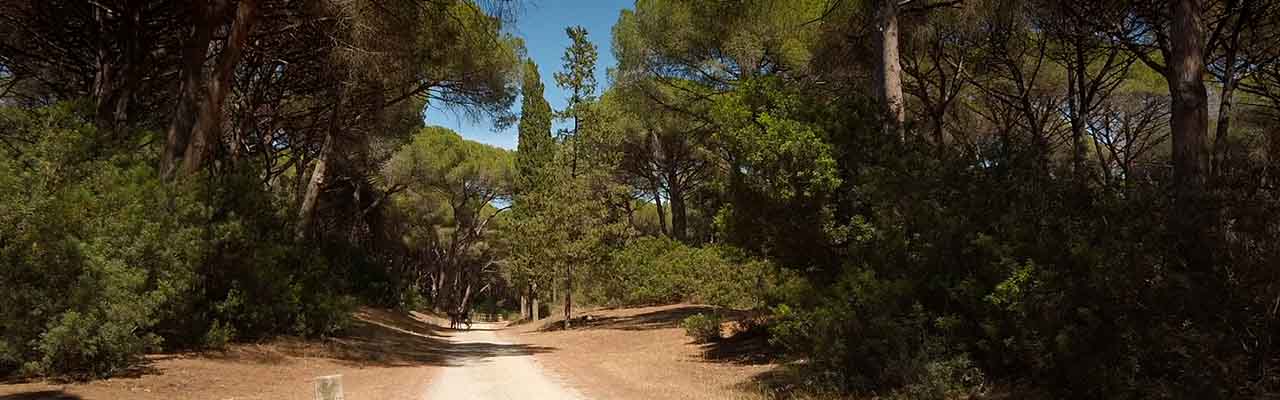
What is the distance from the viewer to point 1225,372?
5141mm

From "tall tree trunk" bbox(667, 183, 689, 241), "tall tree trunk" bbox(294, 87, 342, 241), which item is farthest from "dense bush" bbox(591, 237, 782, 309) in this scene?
"tall tree trunk" bbox(294, 87, 342, 241)

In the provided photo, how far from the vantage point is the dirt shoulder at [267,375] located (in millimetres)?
7910

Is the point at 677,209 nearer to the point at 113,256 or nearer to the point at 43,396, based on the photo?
the point at 113,256

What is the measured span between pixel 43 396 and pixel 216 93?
6173 millimetres

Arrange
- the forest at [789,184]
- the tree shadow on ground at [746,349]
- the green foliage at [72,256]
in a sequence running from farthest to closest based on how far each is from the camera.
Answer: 1. the tree shadow on ground at [746,349]
2. the green foliage at [72,256]
3. the forest at [789,184]

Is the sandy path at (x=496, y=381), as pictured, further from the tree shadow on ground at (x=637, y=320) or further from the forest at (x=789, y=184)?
the tree shadow on ground at (x=637, y=320)

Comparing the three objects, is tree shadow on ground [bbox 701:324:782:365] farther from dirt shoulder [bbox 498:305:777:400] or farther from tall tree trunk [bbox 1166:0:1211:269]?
tall tree trunk [bbox 1166:0:1211:269]

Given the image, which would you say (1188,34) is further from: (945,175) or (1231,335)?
(1231,335)

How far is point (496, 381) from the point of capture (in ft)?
36.3

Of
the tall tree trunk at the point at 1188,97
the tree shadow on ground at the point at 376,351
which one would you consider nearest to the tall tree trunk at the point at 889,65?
the tall tree trunk at the point at 1188,97

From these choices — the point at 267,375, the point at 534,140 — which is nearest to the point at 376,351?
the point at 267,375

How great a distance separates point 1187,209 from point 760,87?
216 inches

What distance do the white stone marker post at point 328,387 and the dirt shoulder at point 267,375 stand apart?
359 centimetres

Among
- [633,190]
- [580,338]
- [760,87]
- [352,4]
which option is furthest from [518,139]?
[760,87]
